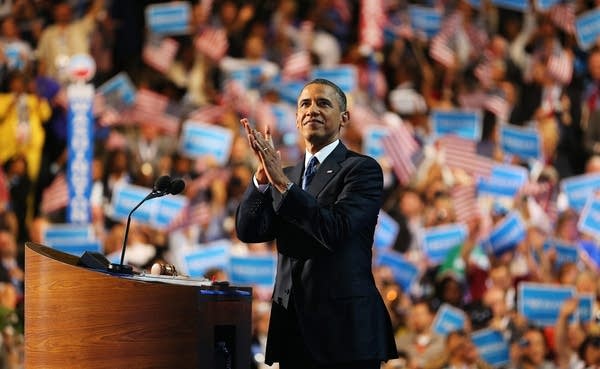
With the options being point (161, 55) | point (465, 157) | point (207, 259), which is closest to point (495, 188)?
point (465, 157)

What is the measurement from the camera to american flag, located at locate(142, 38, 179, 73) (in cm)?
912

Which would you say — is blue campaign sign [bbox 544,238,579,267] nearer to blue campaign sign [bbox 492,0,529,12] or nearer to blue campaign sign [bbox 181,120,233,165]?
blue campaign sign [bbox 492,0,529,12]

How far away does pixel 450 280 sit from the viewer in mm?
7984

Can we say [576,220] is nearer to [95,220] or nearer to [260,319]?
[260,319]

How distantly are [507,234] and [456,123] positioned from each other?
3.33ft

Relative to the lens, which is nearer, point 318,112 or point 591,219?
point 318,112

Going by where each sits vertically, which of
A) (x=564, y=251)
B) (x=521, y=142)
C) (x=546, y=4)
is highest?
(x=546, y=4)

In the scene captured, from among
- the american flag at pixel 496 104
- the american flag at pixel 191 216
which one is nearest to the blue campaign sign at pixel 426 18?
the american flag at pixel 496 104

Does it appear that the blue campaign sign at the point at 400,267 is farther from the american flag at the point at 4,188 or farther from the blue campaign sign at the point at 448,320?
the american flag at the point at 4,188

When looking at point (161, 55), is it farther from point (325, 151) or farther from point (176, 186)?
point (325, 151)

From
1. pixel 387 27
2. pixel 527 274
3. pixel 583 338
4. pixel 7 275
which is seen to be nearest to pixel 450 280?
pixel 527 274

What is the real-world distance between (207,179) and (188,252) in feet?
2.14

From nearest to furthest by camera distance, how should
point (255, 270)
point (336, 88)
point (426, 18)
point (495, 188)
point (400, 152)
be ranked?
1. point (336, 88)
2. point (255, 270)
3. point (495, 188)
4. point (400, 152)
5. point (426, 18)

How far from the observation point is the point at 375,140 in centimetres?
859
